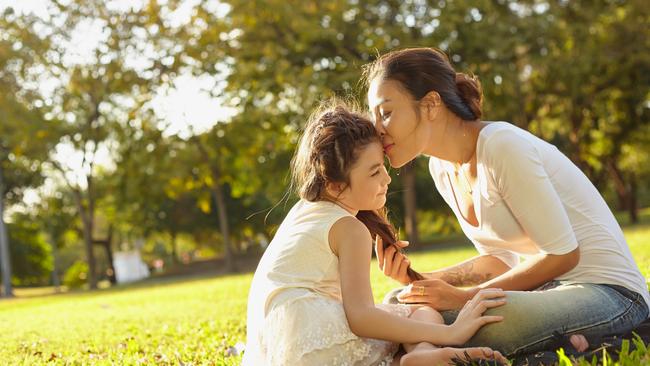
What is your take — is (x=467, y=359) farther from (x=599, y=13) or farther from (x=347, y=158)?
(x=599, y=13)

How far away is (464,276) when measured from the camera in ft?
16.7

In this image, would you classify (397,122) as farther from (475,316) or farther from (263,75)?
(263,75)

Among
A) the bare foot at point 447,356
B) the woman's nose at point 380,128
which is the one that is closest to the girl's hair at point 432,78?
the woman's nose at point 380,128

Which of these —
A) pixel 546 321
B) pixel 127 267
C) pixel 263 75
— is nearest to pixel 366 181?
pixel 546 321

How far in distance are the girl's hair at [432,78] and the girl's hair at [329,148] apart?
34 cm

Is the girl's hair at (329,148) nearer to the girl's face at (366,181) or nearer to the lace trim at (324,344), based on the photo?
the girl's face at (366,181)

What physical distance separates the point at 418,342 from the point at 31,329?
7998 mm

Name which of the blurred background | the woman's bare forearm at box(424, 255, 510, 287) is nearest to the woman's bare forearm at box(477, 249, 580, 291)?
the woman's bare forearm at box(424, 255, 510, 287)

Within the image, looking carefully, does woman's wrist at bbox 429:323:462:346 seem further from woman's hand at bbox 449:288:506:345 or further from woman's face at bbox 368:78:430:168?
woman's face at bbox 368:78:430:168

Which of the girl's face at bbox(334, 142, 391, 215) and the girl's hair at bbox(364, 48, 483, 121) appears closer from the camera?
the girl's face at bbox(334, 142, 391, 215)

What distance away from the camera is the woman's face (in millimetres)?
4402

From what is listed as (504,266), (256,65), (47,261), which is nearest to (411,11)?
(256,65)

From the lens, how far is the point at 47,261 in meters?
59.2

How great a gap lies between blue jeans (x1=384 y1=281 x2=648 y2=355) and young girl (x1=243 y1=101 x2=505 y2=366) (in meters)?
0.07
